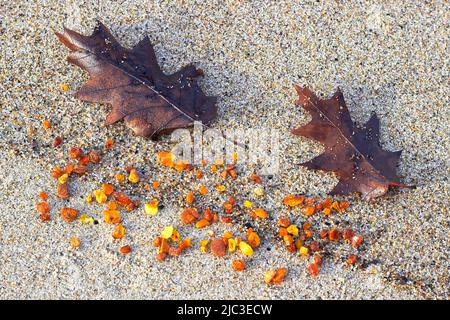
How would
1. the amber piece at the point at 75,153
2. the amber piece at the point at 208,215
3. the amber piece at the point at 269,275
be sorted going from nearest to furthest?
1. the amber piece at the point at 269,275
2. the amber piece at the point at 208,215
3. the amber piece at the point at 75,153

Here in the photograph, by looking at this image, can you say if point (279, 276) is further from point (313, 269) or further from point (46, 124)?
point (46, 124)

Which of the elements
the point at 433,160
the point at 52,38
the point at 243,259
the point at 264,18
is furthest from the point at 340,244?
the point at 52,38

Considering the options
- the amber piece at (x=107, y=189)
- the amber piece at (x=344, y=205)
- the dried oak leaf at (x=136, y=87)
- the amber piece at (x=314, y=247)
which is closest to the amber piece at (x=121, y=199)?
the amber piece at (x=107, y=189)

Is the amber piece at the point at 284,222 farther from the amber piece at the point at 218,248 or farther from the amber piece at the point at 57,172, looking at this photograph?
Answer: the amber piece at the point at 57,172

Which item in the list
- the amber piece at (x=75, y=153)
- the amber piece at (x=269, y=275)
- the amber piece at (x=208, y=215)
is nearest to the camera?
the amber piece at (x=269, y=275)

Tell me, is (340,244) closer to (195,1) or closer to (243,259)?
(243,259)

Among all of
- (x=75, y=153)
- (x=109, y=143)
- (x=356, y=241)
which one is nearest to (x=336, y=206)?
(x=356, y=241)
